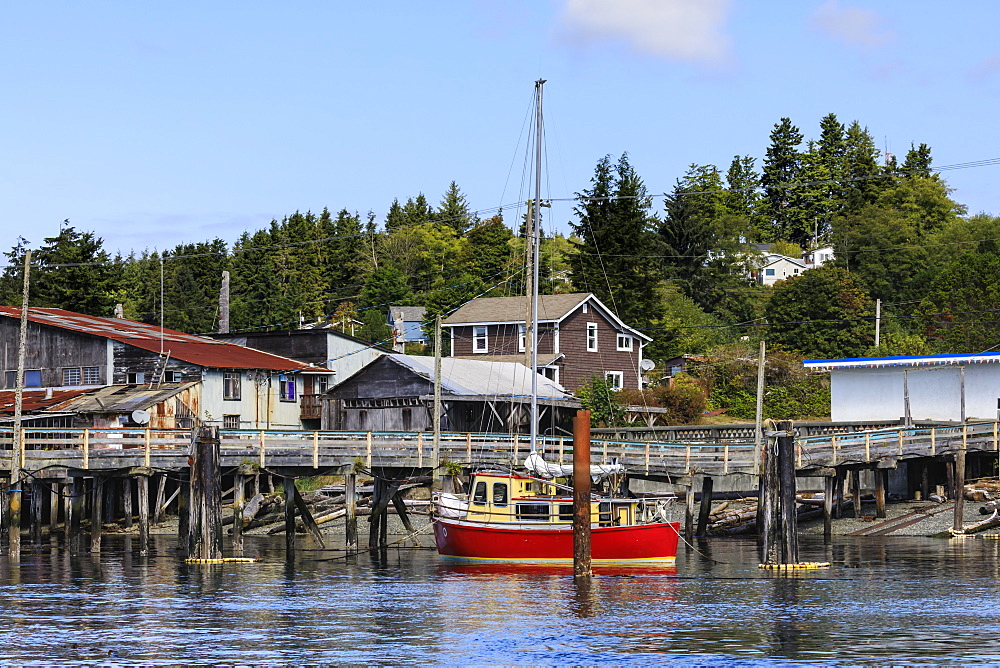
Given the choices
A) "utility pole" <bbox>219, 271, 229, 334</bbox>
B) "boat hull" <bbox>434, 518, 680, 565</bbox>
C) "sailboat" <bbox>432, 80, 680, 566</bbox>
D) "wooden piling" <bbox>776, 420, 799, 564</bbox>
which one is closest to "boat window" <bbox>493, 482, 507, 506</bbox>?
"sailboat" <bbox>432, 80, 680, 566</bbox>

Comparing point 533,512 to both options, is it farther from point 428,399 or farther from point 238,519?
point 428,399

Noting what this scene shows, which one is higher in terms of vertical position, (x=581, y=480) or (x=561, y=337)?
(x=561, y=337)

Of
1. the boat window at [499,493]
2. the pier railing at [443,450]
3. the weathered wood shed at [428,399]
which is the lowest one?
the boat window at [499,493]

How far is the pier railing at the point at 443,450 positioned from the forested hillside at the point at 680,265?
2984cm

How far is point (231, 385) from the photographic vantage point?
6512 cm

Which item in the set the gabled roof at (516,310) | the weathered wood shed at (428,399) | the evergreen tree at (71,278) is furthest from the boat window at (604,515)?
the evergreen tree at (71,278)

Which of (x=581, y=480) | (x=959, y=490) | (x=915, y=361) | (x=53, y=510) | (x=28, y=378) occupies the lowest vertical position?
(x=53, y=510)

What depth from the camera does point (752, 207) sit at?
140250 millimetres

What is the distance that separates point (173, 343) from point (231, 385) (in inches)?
199

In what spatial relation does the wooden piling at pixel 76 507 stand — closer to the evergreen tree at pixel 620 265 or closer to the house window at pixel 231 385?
the house window at pixel 231 385

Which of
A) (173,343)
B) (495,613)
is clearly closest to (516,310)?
(173,343)

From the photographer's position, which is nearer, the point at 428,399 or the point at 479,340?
the point at 428,399

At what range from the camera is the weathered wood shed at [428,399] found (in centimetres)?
6347

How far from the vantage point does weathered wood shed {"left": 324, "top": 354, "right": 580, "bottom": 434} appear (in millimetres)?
63469
